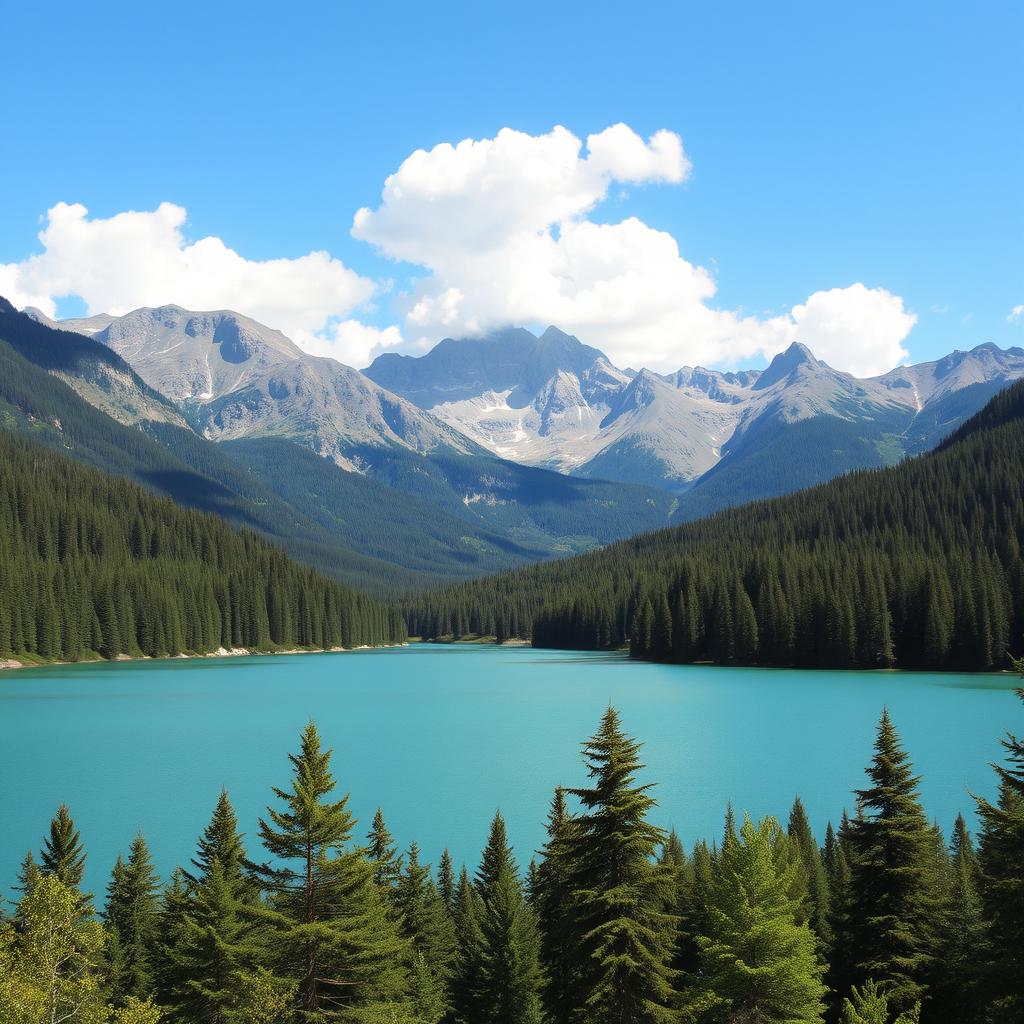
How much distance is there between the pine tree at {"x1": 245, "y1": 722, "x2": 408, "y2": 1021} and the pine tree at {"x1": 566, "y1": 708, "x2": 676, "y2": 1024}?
13.4 ft

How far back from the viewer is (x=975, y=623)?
138000 mm

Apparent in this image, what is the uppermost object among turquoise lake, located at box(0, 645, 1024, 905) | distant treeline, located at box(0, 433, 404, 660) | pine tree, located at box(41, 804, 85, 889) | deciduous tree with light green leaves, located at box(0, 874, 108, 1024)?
distant treeline, located at box(0, 433, 404, 660)

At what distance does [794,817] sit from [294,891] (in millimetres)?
27080

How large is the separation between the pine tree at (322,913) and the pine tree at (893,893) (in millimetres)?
12460

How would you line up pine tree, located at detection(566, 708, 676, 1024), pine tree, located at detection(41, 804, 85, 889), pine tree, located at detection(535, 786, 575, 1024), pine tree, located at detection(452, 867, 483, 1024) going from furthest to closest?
pine tree, located at detection(41, 804, 85, 889), pine tree, located at detection(452, 867, 483, 1024), pine tree, located at detection(535, 786, 575, 1024), pine tree, located at detection(566, 708, 676, 1024)

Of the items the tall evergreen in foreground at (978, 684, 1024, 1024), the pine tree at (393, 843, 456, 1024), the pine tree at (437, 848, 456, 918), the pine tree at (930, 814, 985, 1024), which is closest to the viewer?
the tall evergreen in foreground at (978, 684, 1024, 1024)

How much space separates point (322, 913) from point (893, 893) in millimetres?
14908

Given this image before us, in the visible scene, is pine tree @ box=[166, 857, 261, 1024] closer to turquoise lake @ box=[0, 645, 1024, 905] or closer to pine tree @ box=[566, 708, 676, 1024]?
pine tree @ box=[566, 708, 676, 1024]

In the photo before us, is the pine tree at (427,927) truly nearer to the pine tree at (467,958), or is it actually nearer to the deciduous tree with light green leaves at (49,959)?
the pine tree at (467,958)

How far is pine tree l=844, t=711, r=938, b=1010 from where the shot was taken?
79.3 ft

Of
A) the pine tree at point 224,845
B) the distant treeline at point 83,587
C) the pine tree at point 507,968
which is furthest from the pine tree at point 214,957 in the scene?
the distant treeline at point 83,587

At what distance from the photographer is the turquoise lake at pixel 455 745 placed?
168 feet

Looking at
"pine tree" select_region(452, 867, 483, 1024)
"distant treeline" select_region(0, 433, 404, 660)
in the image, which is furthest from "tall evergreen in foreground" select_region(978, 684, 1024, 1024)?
"distant treeline" select_region(0, 433, 404, 660)

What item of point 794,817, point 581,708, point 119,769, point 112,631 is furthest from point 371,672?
point 794,817
